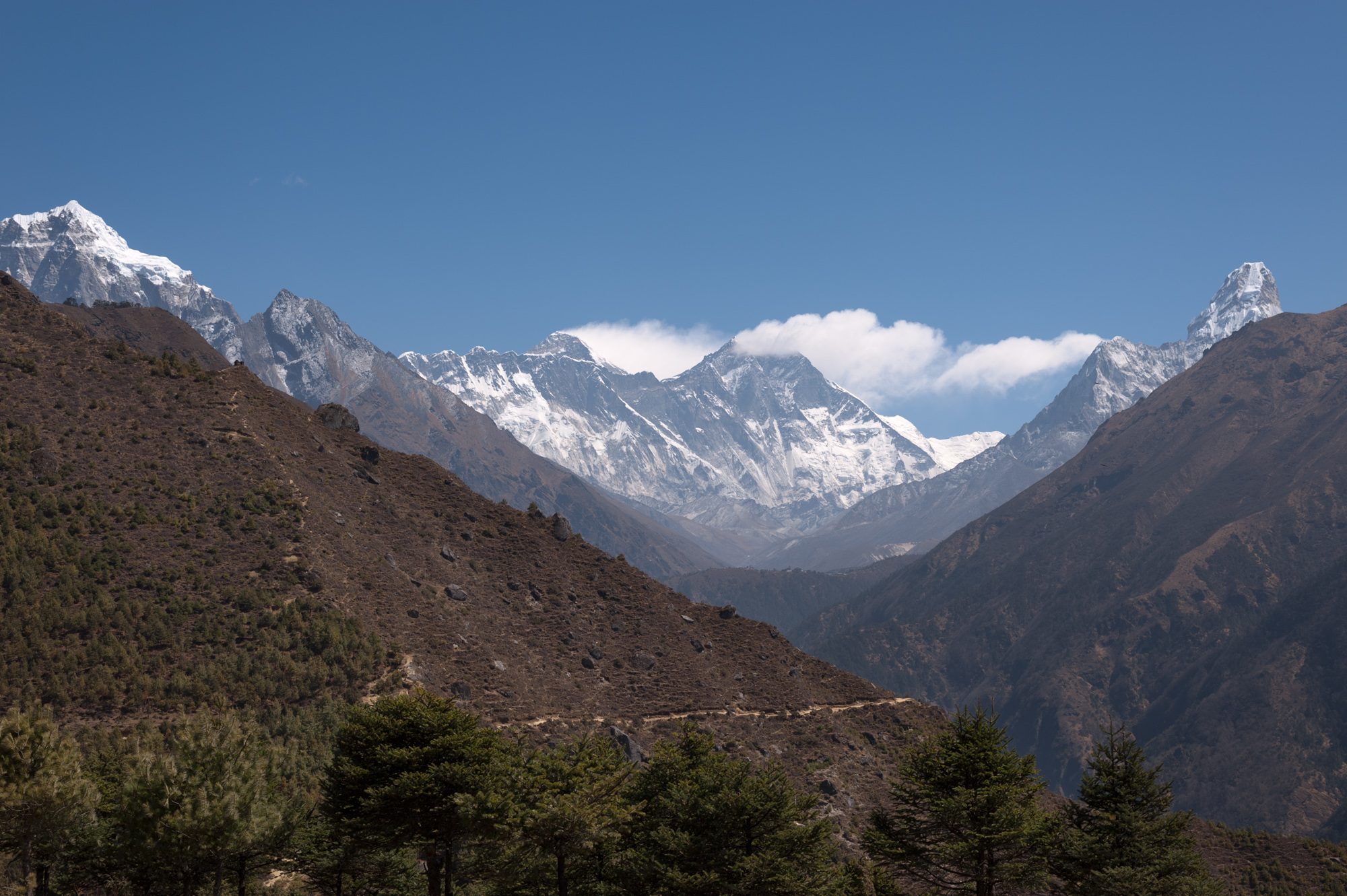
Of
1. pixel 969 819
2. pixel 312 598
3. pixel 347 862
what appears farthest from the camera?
pixel 312 598

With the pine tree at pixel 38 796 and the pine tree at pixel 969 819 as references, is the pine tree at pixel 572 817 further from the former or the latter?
the pine tree at pixel 38 796

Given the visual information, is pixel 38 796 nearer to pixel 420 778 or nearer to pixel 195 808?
pixel 195 808

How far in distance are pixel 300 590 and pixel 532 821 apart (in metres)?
64.7

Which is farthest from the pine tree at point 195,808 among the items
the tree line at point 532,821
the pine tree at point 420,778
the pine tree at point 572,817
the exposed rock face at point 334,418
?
the exposed rock face at point 334,418

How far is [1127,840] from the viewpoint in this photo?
5912 cm

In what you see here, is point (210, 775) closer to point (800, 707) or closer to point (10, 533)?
point (10, 533)

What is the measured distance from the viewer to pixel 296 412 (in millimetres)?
149375

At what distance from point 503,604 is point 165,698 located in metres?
41.6

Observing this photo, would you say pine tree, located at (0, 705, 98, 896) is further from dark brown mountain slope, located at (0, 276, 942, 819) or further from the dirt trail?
the dirt trail

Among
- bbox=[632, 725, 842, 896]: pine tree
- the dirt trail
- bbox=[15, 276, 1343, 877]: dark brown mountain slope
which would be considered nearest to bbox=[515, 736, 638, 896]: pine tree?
bbox=[632, 725, 842, 896]: pine tree

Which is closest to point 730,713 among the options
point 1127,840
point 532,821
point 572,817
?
point 1127,840

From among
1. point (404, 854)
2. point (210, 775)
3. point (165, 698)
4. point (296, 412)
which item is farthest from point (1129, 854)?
point (296, 412)

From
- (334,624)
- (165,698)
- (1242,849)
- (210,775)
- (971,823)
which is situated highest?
(334,624)

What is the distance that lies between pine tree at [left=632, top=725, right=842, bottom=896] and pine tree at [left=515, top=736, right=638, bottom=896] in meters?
2.35
